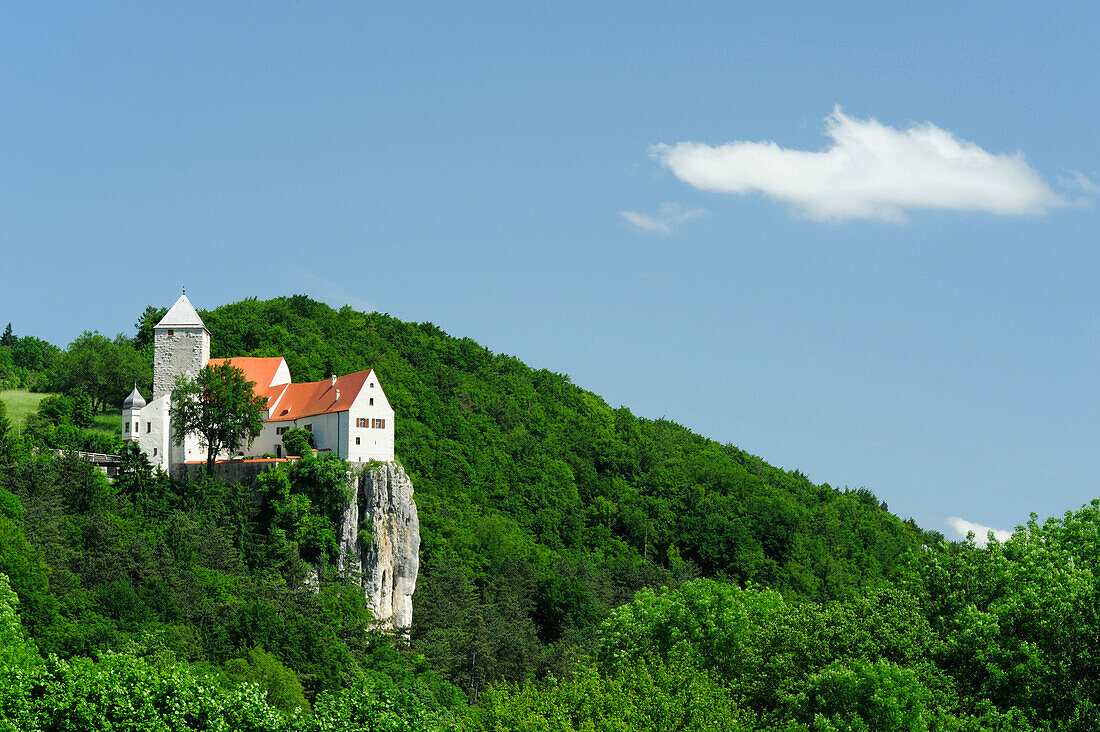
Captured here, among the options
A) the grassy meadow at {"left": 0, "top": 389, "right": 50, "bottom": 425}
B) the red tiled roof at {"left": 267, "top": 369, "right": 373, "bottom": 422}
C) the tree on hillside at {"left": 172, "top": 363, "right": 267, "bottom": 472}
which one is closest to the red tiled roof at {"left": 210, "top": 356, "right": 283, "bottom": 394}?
the red tiled roof at {"left": 267, "top": 369, "right": 373, "bottom": 422}

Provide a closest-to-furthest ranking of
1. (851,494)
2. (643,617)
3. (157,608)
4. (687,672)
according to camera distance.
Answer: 1. (687,672)
2. (643,617)
3. (157,608)
4. (851,494)

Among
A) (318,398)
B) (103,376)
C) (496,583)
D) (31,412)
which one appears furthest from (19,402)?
(496,583)

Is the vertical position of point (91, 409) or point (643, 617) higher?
point (91, 409)

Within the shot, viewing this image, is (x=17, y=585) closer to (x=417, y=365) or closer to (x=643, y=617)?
(x=643, y=617)

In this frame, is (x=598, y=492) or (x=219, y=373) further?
(x=598, y=492)

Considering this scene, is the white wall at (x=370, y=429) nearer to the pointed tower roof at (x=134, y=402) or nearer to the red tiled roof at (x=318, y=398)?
the red tiled roof at (x=318, y=398)

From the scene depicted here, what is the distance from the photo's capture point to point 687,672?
46.1 meters

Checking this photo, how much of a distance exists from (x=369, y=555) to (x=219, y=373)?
13285mm

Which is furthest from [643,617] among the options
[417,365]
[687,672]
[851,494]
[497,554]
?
[851,494]

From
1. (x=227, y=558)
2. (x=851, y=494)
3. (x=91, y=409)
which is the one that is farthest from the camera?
(x=851, y=494)

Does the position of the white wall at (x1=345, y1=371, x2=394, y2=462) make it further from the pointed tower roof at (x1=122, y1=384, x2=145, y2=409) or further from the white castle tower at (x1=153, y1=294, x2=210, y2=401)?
the pointed tower roof at (x1=122, y1=384, x2=145, y2=409)

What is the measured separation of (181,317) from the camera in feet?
268

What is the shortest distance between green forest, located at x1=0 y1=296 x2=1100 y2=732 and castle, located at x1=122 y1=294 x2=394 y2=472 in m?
2.22

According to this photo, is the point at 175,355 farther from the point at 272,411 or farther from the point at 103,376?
the point at 103,376
